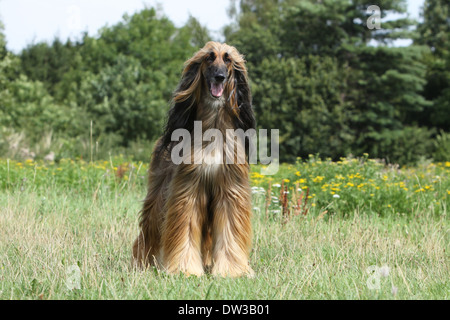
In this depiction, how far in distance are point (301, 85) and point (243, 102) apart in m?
20.6

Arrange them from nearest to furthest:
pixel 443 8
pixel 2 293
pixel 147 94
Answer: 1. pixel 2 293
2. pixel 147 94
3. pixel 443 8

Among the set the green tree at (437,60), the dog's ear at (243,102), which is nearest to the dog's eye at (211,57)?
the dog's ear at (243,102)

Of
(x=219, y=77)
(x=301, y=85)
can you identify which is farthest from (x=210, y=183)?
(x=301, y=85)

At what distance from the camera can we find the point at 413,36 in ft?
85.2

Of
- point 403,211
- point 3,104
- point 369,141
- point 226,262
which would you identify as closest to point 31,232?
point 226,262

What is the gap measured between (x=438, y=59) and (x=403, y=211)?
80.2 feet

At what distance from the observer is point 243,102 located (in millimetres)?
4008

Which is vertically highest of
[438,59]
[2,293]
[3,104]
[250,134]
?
[438,59]

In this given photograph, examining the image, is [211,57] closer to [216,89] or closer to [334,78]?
[216,89]

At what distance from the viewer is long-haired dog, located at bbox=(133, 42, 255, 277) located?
12.5ft

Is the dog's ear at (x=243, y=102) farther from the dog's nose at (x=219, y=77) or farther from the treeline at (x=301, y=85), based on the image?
the treeline at (x=301, y=85)

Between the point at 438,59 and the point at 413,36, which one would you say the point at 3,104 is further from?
the point at 438,59

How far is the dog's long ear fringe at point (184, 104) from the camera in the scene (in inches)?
155

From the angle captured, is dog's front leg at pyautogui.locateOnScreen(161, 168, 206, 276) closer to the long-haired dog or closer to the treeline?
the long-haired dog
